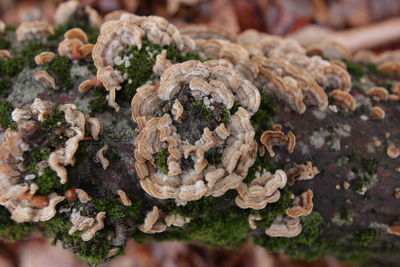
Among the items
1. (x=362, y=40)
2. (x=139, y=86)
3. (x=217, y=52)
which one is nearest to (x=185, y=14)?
(x=362, y=40)

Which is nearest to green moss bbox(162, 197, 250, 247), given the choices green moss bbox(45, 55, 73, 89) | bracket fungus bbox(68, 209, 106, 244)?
bracket fungus bbox(68, 209, 106, 244)

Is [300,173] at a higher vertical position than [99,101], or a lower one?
lower

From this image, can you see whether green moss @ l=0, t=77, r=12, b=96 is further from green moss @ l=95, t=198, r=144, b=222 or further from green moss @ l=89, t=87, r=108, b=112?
green moss @ l=95, t=198, r=144, b=222

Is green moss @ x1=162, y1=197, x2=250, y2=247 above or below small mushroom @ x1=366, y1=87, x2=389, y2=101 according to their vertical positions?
below

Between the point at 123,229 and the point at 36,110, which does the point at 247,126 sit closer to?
the point at 123,229

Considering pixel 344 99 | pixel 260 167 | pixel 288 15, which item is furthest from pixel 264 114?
pixel 288 15

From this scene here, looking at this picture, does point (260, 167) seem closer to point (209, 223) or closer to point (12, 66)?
point (209, 223)
